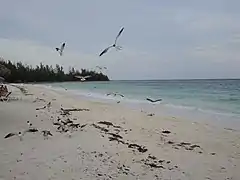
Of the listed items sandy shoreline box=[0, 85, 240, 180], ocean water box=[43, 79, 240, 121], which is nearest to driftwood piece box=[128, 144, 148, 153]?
sandy shoreline box=[0, 85, 240, 180]

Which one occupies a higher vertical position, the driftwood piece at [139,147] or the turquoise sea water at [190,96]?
the driftwood piece at [139,147]

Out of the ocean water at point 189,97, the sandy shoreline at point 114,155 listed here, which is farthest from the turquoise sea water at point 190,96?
the sandy shoreline at point 114,155

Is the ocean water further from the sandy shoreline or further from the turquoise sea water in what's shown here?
the sandy shoreline

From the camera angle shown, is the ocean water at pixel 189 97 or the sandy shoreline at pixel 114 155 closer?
the sandy shoreline at pixel 114 155

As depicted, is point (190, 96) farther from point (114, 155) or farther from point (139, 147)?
point (114, 155)

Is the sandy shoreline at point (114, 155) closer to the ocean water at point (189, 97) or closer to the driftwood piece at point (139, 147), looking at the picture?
the driftwood piece at point (139, 147)

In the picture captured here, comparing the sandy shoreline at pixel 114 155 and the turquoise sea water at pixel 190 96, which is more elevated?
the sandy shoreline at pixel 114 155

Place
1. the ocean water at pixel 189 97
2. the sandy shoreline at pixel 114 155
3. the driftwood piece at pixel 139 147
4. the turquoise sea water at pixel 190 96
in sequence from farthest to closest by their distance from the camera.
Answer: the turquoise sea water at pixel 190 96, the ocean water at pixel 189 97, the driftwood piece at pixel 139 147, the sandy shoreline at pixel 114 155

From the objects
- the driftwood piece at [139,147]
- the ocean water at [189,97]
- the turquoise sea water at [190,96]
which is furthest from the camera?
the turquoise sea water at [190,96]

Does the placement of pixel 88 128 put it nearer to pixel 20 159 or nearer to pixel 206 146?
pixel 206 146

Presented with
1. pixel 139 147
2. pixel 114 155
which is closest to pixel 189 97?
pixel 139 147

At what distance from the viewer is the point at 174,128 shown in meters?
10.5

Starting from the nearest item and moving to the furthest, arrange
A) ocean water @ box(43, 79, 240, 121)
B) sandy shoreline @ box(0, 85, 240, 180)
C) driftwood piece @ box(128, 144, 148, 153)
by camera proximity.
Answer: sandy shoreline @ box(0, 85, 240, 180), driftwood piece @ box(128, 144, 148, 153), ocean water @ box(43, 79, 240, 121)

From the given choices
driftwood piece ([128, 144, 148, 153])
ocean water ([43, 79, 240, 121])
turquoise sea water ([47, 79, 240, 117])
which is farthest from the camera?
turquoise sea water ([47, 79, 240, 117])
